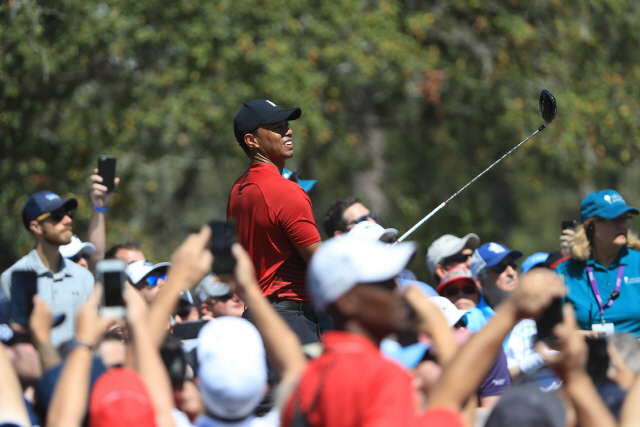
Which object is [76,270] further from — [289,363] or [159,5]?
[159,5]

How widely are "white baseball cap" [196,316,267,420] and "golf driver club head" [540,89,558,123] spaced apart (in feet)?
12.5

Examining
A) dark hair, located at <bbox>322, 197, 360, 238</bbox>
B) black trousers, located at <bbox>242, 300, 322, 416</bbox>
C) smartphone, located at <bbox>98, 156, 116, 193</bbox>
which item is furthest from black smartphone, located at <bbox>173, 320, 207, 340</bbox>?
smartphone, located at <bbox>98, 156, 116, 193</bbox>

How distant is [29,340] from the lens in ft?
10.6

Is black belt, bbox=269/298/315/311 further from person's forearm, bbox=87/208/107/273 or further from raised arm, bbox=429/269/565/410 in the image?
person's forearm, bbox=87/208/107/273

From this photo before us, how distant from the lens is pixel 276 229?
448cm

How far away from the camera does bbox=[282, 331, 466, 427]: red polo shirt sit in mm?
2277

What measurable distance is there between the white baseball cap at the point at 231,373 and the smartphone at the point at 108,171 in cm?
382

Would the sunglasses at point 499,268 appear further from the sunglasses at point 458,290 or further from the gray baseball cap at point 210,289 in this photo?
the gray baseball cap at point 210,289

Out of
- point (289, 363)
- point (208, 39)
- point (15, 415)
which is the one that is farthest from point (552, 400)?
point (208, 39)

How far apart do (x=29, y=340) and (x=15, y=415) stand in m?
0.34

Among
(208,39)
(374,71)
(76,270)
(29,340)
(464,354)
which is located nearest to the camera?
(464,354)

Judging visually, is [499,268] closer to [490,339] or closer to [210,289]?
[210,289]

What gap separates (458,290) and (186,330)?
6.72 feet

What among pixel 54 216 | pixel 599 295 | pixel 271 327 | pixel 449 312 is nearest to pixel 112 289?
pixel 271 327
